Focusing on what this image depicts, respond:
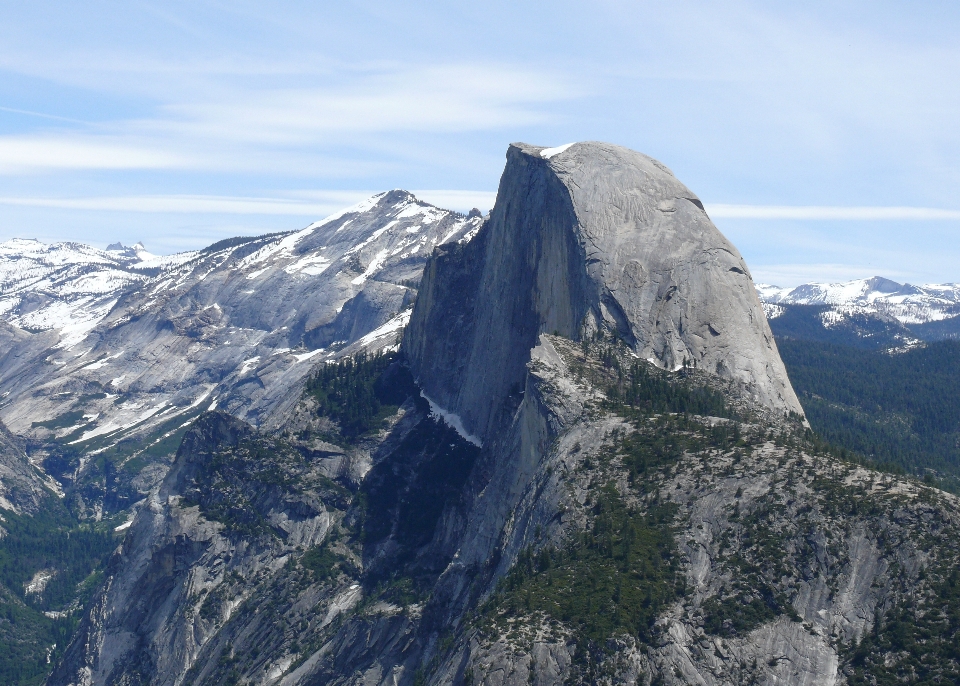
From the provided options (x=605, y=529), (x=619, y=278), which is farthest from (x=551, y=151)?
(x=605, y=529)

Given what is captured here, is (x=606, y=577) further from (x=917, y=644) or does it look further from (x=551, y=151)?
(x=551, y=151)

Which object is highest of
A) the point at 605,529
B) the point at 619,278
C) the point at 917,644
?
the point at 619,278

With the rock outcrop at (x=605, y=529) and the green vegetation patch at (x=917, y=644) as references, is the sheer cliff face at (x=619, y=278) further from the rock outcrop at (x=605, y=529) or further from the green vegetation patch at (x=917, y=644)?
the green vegetation patch at (x=917, y=644)

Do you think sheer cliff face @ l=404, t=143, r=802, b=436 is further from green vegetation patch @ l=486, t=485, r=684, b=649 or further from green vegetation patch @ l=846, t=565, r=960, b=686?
green vegetation patch @ l=846, t=565, r=960, b=686

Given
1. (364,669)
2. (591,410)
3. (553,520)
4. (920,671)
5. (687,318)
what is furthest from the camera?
(687,318)

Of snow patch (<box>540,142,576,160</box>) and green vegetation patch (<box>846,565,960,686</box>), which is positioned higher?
snow patch (<box>540,142,576,160</box>)

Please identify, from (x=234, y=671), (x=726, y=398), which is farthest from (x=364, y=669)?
(x=726, y=398)

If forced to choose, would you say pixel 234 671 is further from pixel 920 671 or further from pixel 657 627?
pixel 920 671

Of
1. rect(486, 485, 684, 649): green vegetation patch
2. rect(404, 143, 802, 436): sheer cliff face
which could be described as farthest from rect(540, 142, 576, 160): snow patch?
rect(486, 485, 684, 649): green vegetation patch

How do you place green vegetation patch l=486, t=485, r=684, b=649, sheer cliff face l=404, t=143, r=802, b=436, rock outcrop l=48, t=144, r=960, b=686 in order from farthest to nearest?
sheer cliff face l=404, t=143, r=802, b=436
green vegetation patch l=486, t=485, r=684, b=649
rock outcrop l=48, t=144, r=960, b=686
